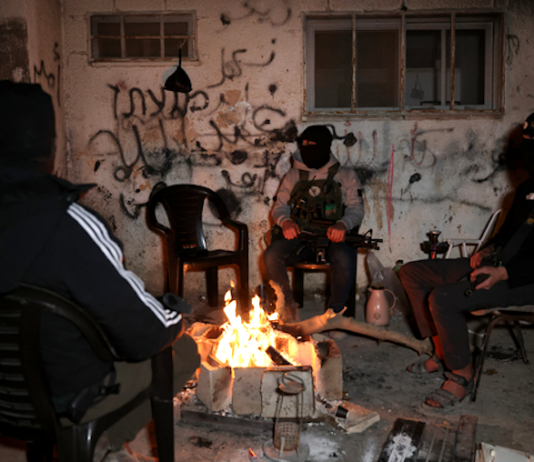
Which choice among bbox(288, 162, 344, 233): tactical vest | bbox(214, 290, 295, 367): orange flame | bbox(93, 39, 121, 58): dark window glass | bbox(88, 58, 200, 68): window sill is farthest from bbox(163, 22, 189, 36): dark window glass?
bbox(214, 290, 295, 367): orange flame

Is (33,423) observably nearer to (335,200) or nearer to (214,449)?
(214,449)

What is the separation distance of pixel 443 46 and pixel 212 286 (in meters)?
3.50

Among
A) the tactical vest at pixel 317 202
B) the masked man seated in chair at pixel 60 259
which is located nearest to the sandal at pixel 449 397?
the tactical vest at pixel 317 202

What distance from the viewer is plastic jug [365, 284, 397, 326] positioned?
430cm

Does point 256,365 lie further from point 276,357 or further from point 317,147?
point 317,147

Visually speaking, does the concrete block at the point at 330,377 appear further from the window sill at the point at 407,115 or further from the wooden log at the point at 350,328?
the window sill at the point at 407,115

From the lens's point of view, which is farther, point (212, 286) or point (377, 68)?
point (377, 68)

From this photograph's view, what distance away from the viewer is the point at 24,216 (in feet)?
4.43

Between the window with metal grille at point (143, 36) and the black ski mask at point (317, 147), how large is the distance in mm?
1697

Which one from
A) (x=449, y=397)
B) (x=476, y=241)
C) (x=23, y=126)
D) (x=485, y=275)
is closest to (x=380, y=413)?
(x=449, y=397)

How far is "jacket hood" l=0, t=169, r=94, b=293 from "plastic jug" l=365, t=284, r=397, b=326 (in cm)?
336

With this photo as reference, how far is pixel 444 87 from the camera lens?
5.11 m

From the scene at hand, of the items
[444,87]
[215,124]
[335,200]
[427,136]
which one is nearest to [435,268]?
[335,200]

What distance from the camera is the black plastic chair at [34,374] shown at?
4.67ft
